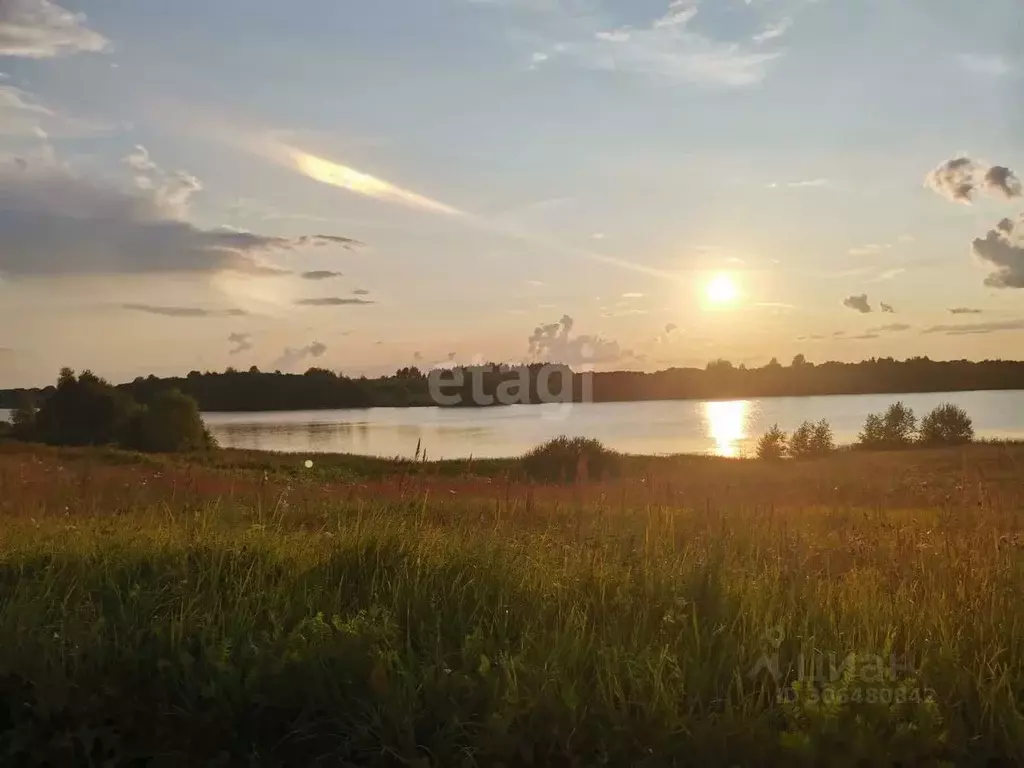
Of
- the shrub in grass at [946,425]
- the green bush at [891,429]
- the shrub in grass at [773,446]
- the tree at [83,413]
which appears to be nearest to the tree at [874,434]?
the green bush at [891,429]

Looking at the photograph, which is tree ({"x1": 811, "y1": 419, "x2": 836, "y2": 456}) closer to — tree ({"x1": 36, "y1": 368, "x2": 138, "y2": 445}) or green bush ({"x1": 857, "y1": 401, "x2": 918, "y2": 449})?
green bush ({"x1": 857, "y1": 401, "x2": 918, "y2": 449})

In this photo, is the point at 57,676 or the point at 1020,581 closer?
the point at 57,676

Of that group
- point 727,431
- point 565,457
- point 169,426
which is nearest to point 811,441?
point 565,457

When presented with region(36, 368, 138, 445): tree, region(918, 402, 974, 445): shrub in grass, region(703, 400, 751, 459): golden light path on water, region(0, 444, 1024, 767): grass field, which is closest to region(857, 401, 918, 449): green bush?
region(918, 402, 974, 445): shrub in grass

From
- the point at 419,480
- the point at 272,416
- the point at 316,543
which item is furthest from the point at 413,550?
the point at 272,416

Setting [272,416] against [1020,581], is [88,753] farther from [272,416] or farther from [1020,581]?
[272,416]

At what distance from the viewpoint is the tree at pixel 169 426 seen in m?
63.3

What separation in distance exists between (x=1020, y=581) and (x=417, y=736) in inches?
147

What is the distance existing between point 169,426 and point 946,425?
58.2 metres

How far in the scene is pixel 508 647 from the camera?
426 cm

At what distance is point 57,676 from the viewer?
415 cm

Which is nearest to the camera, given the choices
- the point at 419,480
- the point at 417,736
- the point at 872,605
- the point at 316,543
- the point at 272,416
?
the point at 417,736

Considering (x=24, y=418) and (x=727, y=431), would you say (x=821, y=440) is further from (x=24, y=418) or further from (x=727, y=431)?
(x=24, y=418)

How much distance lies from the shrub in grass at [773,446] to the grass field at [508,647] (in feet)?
161
